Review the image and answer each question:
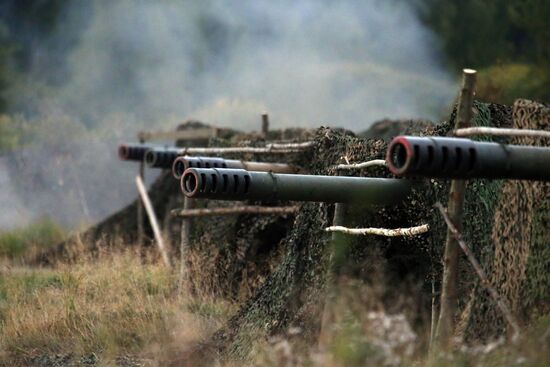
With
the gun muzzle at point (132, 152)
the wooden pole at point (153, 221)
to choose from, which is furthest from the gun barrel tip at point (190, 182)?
the gun muzzle at point (132, 152)

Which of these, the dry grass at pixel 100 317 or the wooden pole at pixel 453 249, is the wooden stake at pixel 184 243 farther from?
the wooden pole at pixel 453 249

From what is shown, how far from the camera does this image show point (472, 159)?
22.0ft

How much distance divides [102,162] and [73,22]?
25.9ft

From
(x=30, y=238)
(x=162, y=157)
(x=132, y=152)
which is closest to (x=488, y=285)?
(x=162, y=157)

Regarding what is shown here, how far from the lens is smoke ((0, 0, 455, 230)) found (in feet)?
97.2

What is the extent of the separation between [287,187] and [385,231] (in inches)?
31.3

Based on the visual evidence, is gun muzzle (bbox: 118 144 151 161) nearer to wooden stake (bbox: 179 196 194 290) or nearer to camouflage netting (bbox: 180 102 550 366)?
wooden stake (bbox: 179 196 194 290)

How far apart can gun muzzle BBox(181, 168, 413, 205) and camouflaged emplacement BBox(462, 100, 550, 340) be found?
1243 millimetres

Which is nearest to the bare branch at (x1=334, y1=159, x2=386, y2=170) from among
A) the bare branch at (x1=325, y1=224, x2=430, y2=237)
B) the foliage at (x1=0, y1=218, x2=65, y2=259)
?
the bare branch at (x1=325, y1=224, x2=430, y2=237)

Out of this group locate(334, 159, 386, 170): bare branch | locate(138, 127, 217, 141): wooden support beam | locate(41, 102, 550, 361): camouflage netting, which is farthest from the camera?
locate(138, 127, 217, 141): wooden support beam

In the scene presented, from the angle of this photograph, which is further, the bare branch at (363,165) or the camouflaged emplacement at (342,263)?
the bare branch at (363,165)

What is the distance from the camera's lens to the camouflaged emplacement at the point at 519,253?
7.02 meters

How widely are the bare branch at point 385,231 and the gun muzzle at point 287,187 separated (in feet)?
0.68

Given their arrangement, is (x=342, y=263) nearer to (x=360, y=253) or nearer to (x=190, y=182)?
(x=360, y=253)
